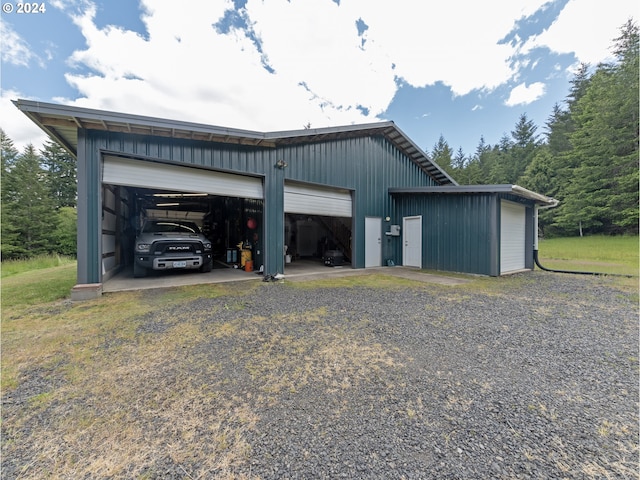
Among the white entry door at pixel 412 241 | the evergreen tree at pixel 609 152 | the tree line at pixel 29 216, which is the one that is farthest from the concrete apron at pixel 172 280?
the evergreen tree at pixel 609 152

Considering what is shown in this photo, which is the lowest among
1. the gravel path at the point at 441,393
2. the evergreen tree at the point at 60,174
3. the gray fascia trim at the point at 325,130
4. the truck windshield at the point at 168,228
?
the gravel path at the point at 441,393

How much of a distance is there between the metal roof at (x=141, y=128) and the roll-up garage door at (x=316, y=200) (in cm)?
142

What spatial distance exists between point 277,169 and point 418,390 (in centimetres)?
645

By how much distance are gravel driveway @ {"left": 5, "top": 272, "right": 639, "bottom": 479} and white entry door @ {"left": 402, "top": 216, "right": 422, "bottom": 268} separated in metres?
5.24

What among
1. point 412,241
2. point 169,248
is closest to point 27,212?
point 169,248

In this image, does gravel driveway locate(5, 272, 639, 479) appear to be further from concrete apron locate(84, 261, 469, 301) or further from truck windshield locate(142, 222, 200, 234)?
truck windshield locate(142, 222, 200, 234)

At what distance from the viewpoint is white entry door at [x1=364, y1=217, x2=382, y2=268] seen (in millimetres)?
9164

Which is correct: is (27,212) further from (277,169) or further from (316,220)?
(277,169)

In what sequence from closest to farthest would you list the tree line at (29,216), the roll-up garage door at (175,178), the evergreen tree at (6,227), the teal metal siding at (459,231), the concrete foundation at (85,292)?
1. the concrete foundation at (85,292)
2. the roll-up garage door at (175,178)
3. the teal metal siding at (459,231)
4. the evergreen tree at (6,227)
5. the tree line at (29,216)

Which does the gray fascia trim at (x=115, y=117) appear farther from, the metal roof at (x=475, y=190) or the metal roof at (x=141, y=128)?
the metal roof at (x=475, y=190)

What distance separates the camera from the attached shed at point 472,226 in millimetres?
7405

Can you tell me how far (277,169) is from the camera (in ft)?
23.6

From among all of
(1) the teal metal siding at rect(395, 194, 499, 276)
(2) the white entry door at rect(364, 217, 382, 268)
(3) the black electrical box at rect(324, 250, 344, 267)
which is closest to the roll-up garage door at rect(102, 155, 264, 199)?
(3) the black electrical box at rect(324, 250, 344, 267)

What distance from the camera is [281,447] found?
141 cm
